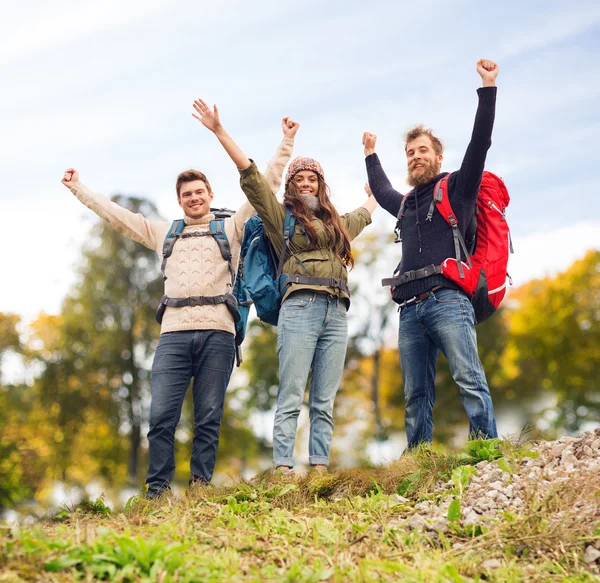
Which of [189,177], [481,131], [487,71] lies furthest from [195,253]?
[487,71]

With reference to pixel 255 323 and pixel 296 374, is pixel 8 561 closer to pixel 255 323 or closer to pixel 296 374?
pixel 296 374

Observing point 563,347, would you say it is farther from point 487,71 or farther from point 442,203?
point 487,71

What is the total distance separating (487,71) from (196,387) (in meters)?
3.57

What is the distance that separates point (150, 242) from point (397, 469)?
3.10 metres

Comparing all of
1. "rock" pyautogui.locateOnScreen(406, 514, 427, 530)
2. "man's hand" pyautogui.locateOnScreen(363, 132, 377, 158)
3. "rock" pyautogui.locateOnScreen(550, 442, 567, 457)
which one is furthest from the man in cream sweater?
"rock" pyautogui.locateOnScreen(550, 442, 567, 457)

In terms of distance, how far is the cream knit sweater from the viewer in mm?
6082

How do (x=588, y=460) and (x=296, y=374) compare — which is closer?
(x=588, y=460)

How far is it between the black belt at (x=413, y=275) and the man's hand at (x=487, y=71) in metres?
1.55

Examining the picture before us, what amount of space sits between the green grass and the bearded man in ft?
1.68

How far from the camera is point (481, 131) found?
230 inches

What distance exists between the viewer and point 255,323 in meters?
28.6

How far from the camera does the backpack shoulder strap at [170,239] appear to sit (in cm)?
637

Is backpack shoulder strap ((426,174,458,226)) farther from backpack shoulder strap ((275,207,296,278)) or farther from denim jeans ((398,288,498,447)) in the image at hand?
backpack shoulder strap ((275,207,296,278))

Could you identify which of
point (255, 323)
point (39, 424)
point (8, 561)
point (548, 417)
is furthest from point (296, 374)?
point (548, 417)
